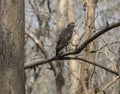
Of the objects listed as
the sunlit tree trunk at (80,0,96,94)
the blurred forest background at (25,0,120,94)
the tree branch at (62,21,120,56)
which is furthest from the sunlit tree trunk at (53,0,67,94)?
the tree branch at (62,21,120,56)

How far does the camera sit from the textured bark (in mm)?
4285

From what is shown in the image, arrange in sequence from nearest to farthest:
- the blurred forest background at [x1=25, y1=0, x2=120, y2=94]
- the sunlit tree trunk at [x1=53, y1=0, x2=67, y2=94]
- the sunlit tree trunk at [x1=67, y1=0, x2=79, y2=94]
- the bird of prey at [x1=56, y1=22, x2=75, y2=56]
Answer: the bird of prey at [x1=56, y1=22, x2=75, y2=56]
the blurred forest background at [x1=25, y1=0, x2=120, y2=94]
the sunlit tree trunk at [x1=67, y1=0, x2=79, y2=94]
the sunlit tree trunk at [x1=53, y1=0, x2=67, y2=94]

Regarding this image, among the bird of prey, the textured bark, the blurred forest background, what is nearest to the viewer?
the textured bark

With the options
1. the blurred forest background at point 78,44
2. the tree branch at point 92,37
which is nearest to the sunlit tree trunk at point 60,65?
the blurred forest background at point 78,44

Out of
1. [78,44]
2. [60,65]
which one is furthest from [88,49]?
[60,65]

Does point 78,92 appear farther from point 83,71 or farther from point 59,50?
point 59,50

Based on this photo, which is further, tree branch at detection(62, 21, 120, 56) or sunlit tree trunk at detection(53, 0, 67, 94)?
sunlit tree trunk at detection(53, 0, 67, 94)

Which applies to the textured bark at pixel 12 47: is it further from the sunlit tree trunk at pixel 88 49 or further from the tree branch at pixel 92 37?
the sunlit tree trunk at pixel 88 49

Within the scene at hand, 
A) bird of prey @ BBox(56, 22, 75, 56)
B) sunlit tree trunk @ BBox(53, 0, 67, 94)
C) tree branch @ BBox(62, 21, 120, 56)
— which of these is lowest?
sunlit tree trunk @ BBox(53, 0, 67, 94)

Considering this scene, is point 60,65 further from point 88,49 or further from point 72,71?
point 88,49

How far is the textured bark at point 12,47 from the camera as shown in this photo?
4285 millimetres

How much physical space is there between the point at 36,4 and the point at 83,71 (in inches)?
408

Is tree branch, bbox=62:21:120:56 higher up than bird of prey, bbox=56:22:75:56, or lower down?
higher up

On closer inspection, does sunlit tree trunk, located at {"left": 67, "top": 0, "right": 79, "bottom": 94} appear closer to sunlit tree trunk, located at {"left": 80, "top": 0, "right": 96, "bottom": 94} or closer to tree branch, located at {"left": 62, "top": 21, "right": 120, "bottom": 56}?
sunlit tree trunk, located at {"left": 80, "top": 0, "right": 96, "bottom": 94}
